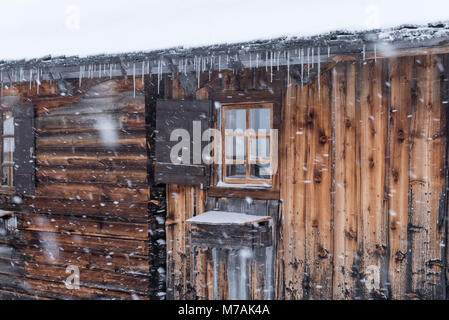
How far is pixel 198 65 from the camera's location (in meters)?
4.98

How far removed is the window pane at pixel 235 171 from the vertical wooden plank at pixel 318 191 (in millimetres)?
982

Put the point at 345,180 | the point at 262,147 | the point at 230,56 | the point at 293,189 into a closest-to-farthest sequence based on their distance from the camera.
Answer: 1. the point at 230,56
2. the point at 345,180
3. the point at 293,189
4. the point at 262,147

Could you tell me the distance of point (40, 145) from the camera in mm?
6395

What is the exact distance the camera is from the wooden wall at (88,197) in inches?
228

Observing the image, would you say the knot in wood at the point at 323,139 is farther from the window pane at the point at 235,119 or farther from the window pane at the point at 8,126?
the window pane at the point at 8,126

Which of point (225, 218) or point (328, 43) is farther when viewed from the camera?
point (225, 218)

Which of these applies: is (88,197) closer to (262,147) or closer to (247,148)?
(247,148)

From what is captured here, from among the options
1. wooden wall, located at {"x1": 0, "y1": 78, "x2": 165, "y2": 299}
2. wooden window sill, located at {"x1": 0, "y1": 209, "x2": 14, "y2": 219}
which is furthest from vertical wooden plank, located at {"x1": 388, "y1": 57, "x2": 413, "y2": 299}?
wooden window sill, located at {"x1": 0, "y1": 209, "x2": 14, "y2": 219}

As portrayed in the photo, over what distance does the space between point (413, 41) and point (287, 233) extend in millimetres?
2691

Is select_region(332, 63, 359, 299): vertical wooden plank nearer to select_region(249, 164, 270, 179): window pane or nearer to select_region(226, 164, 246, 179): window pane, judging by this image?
select_region(249, 164, 270, 179): window pane

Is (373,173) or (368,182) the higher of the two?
(373,173)

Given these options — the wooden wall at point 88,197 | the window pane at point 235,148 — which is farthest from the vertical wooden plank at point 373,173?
the wooden wall at point 88,197

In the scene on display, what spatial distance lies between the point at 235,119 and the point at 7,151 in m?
4.04

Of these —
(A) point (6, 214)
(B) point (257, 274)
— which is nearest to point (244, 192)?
(B) point (257, 274)
